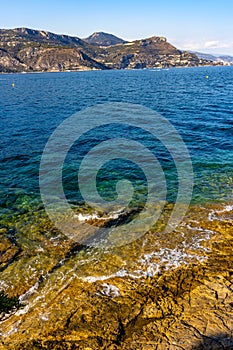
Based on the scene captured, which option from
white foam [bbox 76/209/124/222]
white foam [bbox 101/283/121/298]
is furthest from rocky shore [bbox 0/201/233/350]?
white foam [bbox 76/209/124/222]

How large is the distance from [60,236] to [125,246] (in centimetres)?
372

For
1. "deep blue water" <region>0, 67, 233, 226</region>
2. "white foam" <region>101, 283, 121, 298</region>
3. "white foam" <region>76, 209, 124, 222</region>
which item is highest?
"deep blue water" <region>0, 67, 233, 226</region>

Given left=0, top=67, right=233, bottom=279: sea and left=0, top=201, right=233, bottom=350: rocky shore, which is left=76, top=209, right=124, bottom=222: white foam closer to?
left=0, top=67, right=233, bottom=279: sea

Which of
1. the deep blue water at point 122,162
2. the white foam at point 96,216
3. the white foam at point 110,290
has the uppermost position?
the deep blue water at point 122,162

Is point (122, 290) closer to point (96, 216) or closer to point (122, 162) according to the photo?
point (96, 216)

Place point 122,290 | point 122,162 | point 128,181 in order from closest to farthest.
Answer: point 122,290
point 128,181
point 122,162

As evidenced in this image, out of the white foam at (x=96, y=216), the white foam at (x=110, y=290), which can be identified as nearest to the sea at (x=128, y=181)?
the white foam at (x=96, y=216)

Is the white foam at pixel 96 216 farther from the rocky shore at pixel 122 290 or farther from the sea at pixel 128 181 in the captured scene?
the rocky shore at pixel 122 290

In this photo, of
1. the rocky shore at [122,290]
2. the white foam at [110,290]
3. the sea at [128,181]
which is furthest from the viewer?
the sea at [128,181]

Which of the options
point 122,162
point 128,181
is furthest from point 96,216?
point 122,162

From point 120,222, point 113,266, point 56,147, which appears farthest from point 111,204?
point 56,147

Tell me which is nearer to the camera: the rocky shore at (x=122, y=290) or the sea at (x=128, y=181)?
the rocky shore at (x=122, y=290)

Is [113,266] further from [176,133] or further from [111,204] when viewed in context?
[176,133]

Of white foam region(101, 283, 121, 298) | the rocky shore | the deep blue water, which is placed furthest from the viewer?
the deep blue water
